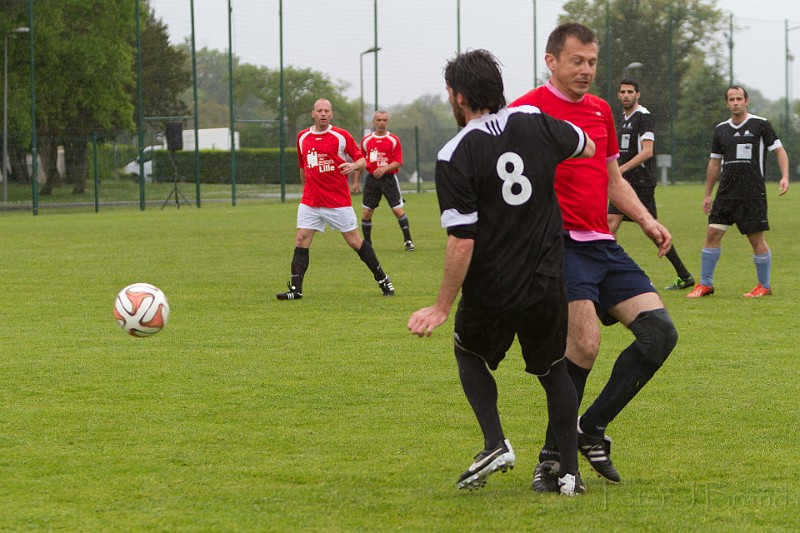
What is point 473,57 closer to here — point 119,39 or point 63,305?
point 63,305

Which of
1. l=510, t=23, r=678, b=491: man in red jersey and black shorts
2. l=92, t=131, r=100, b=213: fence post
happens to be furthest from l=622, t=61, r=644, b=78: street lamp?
l=510, t=23, r=678, b=491: man in red jersey and black shorts

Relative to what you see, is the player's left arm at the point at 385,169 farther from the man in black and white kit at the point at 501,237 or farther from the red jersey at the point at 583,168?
the man in black and white kit at the point at 501,237

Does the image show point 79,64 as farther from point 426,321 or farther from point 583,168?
point 426,321

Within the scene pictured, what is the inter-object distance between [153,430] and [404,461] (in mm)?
1445

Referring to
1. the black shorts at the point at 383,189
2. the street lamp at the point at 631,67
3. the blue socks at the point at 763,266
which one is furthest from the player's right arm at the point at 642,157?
the street lamp at the point at 631,67

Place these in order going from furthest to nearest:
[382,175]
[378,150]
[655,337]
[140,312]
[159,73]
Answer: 1. [159,73]
2. [378,150]
3. [382,175]
4. [140,312]
5. [655,337]

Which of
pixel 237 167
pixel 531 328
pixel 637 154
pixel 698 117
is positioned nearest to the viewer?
pixel 531 328

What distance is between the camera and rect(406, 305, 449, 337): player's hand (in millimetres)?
4410

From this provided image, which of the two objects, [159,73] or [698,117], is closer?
[698,117]

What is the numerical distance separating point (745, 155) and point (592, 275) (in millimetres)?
7187

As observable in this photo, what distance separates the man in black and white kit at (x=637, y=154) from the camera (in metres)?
12.0

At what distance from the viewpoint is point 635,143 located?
12.5 meters

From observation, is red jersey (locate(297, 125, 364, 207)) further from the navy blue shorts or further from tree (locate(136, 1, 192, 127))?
tree (locate(136, 1, 192, 127))

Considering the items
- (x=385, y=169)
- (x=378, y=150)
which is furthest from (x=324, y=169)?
(x=378, y=150)
